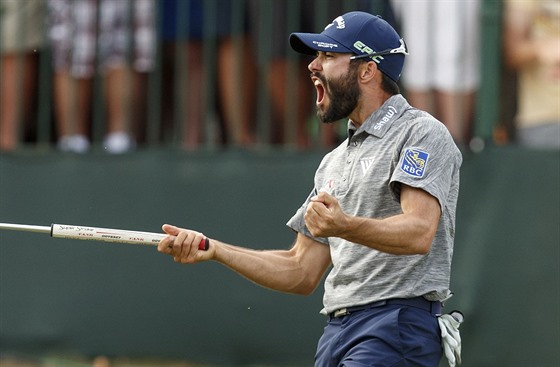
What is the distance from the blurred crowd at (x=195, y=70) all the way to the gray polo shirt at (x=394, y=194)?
3.04 meters

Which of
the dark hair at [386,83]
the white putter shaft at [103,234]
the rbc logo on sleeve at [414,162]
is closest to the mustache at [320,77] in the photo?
the dark hair at [386,83]

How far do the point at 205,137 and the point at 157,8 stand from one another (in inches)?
39.1

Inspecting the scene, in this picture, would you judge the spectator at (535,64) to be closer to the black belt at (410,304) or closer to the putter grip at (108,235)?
the black belt at (410,304)

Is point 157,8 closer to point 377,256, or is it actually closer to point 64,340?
point 64,340

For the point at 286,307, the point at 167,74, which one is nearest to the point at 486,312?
the point at 286,307

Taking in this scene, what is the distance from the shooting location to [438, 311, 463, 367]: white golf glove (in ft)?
18.1

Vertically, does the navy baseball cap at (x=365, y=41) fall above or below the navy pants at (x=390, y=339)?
above

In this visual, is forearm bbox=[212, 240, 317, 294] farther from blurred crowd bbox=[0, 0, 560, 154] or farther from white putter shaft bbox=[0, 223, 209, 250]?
blurred crowd bbox=[0, 0, 560, 154]

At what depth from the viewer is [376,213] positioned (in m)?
5.56

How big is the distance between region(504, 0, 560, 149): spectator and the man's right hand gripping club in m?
3.47

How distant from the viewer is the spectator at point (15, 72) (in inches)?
371

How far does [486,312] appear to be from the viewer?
8.54m

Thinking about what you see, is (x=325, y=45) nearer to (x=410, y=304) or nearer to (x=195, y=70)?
(x=410, y=304)

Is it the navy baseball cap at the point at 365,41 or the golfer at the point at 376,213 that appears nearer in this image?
the golfer at the point at 376,213
